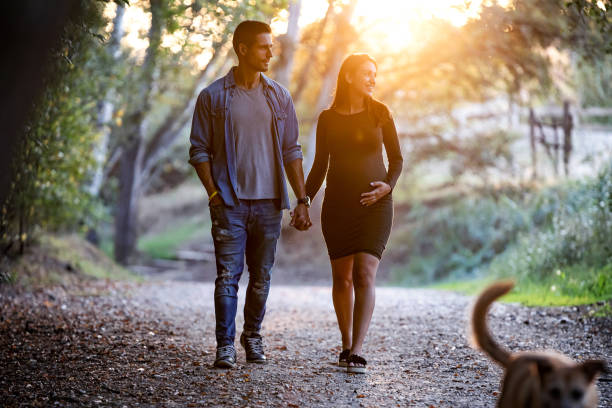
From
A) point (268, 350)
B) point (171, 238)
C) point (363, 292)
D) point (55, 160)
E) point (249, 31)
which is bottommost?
point (268, 350)

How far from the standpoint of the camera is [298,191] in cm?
544

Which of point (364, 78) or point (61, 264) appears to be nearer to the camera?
point (364, 78)

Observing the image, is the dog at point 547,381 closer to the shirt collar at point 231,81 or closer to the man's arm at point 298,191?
the man's arm at point 298,191

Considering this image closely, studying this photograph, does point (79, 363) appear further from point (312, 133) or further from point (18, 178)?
point (312, 133)

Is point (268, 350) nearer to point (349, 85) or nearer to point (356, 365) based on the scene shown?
point (356, 365)

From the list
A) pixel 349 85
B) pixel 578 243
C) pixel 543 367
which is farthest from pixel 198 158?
pixel 578 243

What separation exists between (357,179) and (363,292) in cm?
87

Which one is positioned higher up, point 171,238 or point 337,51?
point 337,51

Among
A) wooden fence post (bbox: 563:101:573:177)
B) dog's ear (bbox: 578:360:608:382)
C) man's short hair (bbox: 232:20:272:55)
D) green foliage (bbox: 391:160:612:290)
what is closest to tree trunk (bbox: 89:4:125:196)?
green foliage (bbox: 391:160:612:290)

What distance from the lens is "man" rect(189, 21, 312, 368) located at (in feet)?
16.9

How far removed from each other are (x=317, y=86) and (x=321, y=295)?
11.6 meters

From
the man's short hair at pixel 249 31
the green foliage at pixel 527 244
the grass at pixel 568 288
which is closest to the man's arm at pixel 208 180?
the man's short hair at pixel 249 31

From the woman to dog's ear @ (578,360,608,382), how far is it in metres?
2.35

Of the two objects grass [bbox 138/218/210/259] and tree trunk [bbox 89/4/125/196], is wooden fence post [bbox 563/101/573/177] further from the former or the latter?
grass [bbox 138/218/210/259]
